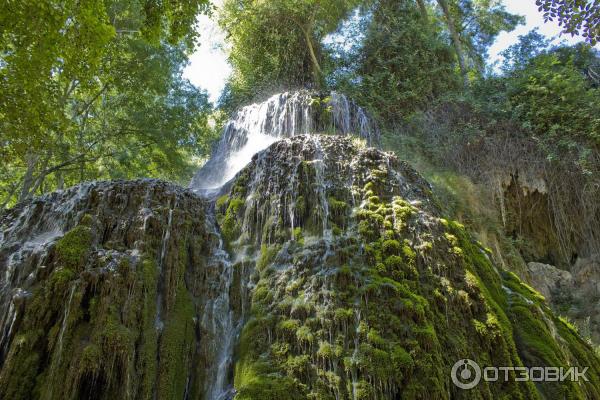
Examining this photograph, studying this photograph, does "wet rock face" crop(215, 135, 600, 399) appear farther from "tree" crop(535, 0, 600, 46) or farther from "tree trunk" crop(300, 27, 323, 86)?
"tree trunk" crop(300, 27, 323, 86)

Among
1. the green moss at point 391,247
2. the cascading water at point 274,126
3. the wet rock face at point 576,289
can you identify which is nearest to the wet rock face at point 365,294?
the green moss at point 391,247

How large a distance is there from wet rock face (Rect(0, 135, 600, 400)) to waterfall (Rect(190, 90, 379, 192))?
14.7 feet

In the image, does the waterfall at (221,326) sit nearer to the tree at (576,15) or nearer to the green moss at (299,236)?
the green moss at (299,236)

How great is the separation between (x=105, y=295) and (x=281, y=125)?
24.3 feet

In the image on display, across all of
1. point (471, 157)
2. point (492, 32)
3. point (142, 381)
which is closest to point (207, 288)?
point (142, 381)

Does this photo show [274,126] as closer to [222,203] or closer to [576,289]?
[222,203]

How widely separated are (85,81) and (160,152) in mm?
8013

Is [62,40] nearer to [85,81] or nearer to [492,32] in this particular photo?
[85,81]

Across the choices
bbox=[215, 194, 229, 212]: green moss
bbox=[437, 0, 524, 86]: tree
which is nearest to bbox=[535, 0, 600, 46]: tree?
bbox=[215, 194, 229, 212]: green moss

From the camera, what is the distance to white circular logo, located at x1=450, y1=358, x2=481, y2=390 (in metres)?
4.33

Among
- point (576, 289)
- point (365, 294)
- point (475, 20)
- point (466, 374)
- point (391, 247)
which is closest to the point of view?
point (466, 374)

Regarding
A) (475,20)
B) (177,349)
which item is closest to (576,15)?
(177,349)
